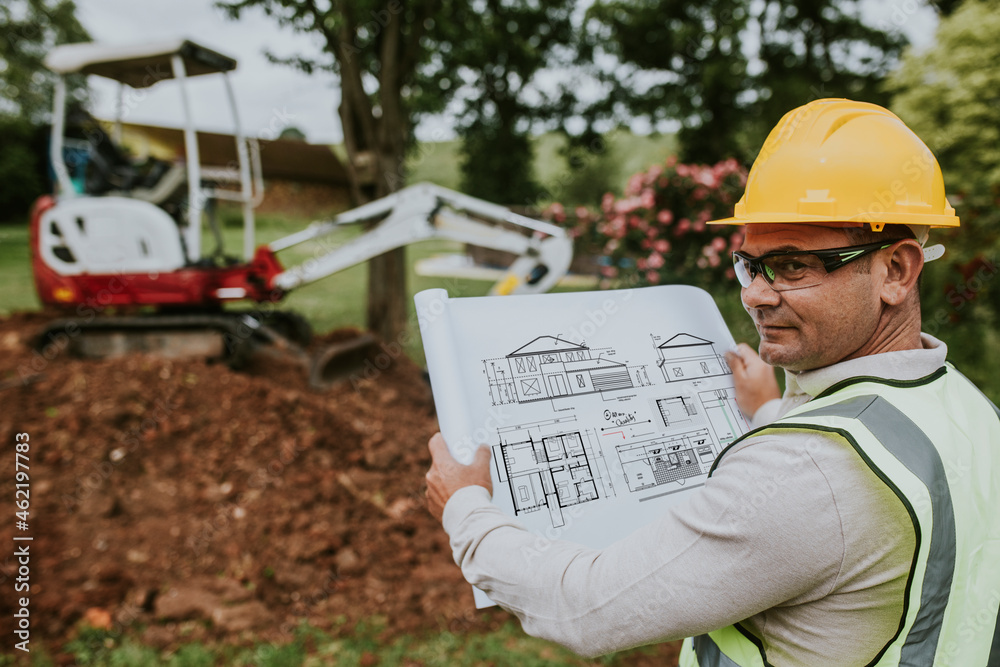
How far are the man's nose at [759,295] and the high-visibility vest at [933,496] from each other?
221 millimetres

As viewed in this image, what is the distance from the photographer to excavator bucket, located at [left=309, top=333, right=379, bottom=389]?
5.22m

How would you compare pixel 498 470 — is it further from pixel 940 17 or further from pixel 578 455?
pixel 940 17

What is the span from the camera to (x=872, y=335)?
45.0 inches

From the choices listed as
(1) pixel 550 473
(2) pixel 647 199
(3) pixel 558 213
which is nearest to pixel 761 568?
(1) pixel 550 473

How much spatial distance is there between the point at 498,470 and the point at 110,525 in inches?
138

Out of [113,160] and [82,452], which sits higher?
[113,160]

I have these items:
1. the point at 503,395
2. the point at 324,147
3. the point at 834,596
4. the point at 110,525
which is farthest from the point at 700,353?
the point at 324,147

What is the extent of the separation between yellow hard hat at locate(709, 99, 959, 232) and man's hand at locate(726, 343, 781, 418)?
61cm

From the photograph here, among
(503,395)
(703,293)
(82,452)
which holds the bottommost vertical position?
(503,395)

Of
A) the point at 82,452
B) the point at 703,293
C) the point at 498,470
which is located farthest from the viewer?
the point at 82,452

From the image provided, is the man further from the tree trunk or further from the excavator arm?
the tree trunk

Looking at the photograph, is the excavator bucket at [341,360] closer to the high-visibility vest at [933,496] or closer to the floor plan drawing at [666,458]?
the floor plan drawing at [666,458]

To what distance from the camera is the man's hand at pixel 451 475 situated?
4.16 feet

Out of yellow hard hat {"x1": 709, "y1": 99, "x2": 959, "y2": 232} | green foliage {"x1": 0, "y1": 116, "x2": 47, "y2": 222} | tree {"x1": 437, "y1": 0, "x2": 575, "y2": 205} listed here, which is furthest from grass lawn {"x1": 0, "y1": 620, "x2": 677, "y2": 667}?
green foliage {"x1": 0, "y1": 116, "x2": 47, "y2": 222}
